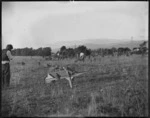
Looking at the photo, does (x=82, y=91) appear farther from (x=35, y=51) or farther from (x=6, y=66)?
(x=6, y=66)

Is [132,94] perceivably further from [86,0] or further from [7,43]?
[7,43]

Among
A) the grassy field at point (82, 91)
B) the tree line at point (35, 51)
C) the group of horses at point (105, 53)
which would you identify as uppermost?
the tree line at point (35, 51)

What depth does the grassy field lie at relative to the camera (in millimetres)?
4629

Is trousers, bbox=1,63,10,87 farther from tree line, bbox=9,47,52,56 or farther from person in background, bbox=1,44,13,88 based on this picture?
tree line, bbox=9,47,52,56

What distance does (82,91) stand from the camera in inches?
191

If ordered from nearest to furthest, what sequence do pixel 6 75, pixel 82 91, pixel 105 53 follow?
pixel 82 91
pixel 6 75
pixel 105 53

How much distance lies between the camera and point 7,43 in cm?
488

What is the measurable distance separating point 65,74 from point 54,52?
49cm

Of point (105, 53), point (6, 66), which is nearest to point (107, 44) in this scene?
point (105, 53)

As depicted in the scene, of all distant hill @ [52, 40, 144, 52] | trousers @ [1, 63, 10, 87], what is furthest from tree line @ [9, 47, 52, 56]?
trousers @ [1, 63, 10, 87]

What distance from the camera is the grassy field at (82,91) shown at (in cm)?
463

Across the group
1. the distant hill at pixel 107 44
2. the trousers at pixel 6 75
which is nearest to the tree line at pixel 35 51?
the distant hill at pixel 107 44

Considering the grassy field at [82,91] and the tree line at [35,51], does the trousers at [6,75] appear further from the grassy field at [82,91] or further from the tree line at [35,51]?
the tree line at [35,51]

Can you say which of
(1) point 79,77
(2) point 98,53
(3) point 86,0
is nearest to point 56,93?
(1) point 79,77
